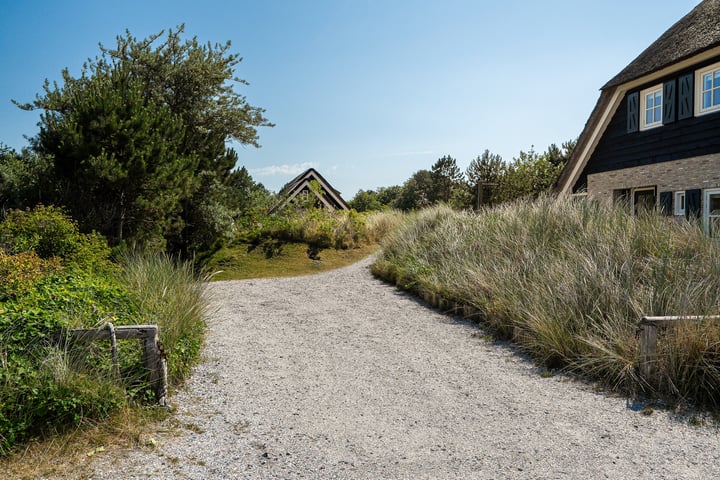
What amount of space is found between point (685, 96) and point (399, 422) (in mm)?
11756

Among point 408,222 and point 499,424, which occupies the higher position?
point 408,222

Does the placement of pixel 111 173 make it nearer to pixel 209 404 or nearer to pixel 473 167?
pixel 209 404

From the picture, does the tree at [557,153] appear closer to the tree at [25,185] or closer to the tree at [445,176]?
the tree at [445,176]

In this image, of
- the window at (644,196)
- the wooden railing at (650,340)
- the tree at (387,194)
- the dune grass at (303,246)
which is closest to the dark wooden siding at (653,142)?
the window at (644,196)

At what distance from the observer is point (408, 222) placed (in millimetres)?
14812

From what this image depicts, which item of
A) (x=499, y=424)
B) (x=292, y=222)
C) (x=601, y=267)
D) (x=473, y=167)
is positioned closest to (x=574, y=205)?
(x=601, y=267)

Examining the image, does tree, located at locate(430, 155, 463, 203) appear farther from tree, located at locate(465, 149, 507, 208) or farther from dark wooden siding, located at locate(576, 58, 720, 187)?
dark wooden siding, located at locate(576, 58, 720, 187)

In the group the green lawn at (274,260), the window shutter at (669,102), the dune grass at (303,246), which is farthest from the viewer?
the dune grass at (303,246)

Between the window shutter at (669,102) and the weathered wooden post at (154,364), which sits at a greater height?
the window shutter at (669,102)

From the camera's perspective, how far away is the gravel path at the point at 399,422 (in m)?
3.42

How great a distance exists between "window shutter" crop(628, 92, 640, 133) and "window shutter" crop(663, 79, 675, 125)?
3.35 ft

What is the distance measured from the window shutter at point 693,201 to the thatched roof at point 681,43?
3.24 metres

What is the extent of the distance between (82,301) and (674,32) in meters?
15.6

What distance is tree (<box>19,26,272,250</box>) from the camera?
9.61 m
